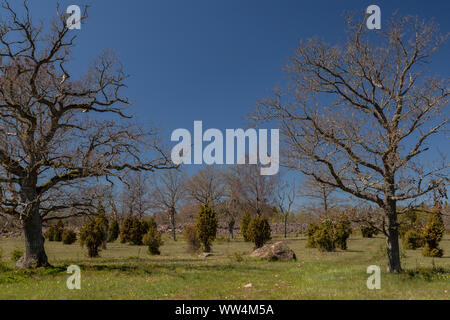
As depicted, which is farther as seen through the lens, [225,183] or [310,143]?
[225,183]

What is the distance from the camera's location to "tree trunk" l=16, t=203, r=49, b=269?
13.5 meters

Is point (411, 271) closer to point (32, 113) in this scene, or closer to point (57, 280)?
point (57, 280)

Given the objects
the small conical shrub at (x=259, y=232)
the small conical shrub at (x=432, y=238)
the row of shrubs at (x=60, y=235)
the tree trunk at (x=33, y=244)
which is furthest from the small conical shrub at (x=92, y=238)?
the small conical shrub at (x=432, y=238)

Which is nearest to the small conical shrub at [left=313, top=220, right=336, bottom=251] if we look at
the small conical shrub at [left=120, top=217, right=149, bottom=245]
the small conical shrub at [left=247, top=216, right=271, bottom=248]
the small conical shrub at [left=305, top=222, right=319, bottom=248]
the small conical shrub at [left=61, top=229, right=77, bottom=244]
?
the small conical shrub at [left=305, top=222, right=319, bottom=248]

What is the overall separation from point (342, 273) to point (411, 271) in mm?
2497

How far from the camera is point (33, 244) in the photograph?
13.7 meters

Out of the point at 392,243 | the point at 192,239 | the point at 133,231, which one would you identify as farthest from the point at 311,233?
the point at 133,231

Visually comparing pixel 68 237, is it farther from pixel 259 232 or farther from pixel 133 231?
pixel 259 232

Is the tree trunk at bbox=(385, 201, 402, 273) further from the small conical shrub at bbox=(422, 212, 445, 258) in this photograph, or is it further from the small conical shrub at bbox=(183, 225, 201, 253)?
the small conical shrub at bbox=(183, 225, 201, 253)

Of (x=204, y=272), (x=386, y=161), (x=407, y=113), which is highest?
(x=407, y=113)

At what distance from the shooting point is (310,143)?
1191 centimetres

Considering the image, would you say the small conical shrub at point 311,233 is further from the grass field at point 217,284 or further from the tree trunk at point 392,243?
the tree trunk at point 392,243
